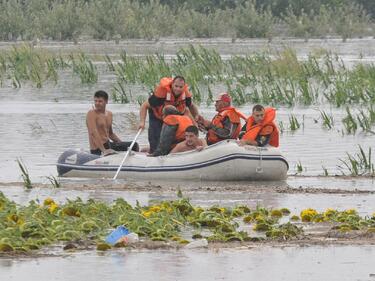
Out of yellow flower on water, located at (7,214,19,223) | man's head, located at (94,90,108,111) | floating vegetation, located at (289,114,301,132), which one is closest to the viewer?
yellow flower on water, located at (7,214,19,223)

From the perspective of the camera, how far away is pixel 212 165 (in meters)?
18.5

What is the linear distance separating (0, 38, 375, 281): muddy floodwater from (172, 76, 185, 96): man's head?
1462 mm

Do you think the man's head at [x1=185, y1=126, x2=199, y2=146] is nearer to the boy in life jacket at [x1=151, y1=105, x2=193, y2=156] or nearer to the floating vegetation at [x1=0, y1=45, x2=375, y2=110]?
the boy in life jacket at [x1=151, y1=105, x2=193, y2=156]

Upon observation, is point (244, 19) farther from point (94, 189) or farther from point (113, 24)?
point (94, 189)

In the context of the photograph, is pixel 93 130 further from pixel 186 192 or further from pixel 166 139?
pixel 186 192

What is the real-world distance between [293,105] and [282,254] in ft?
63.9

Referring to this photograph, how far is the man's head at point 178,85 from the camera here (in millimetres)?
19172

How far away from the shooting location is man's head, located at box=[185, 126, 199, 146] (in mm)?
18438

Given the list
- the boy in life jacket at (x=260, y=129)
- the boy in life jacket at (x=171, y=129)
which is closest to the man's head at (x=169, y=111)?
the boy in life jacket at (x=171, y=129)

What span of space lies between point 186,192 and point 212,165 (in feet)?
4.92

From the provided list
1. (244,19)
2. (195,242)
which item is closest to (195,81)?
(195,242)

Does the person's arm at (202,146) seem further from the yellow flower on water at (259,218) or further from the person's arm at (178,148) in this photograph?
the yellow flower on water at (259,218)

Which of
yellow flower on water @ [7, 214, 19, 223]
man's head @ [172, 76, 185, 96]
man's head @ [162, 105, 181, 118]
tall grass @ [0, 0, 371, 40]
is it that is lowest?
yellow flower on water @ [7, 214, 19, 223]

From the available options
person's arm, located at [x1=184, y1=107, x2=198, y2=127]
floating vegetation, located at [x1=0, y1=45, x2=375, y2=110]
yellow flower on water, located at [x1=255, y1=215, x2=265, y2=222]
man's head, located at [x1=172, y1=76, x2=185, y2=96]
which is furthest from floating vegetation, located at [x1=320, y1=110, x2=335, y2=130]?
yellow flower on water, located at [x1=255, y1=215, x2=265, y2=222]
